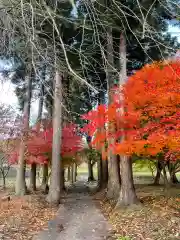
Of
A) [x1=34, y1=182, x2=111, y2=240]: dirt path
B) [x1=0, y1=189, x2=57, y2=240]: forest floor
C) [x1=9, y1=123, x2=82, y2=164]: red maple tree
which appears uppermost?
[x1=9, y1=123, x2=82, y2=164]: red maple tree

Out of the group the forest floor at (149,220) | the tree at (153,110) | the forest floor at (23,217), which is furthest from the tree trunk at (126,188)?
the forest floor at (23,217)

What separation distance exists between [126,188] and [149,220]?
3.47 m

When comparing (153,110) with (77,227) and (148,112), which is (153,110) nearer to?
(148,112)

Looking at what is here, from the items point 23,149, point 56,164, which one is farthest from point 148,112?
point 23,149

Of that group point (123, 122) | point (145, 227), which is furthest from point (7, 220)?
point (123, 122)

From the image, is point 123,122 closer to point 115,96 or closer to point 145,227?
point 115,96

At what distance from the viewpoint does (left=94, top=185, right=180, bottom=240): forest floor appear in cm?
870

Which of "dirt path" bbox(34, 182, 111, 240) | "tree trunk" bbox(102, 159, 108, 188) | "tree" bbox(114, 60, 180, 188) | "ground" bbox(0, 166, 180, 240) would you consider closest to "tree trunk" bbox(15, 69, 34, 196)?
"ground" bbox(0, 166, 180, 240)

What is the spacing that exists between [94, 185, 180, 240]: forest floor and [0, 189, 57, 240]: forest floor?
243 centimetres

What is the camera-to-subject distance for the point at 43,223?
35.8ft

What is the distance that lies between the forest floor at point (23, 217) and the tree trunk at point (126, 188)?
296 cm

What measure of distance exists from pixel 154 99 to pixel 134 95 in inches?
45.2

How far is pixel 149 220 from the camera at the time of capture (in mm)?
10742

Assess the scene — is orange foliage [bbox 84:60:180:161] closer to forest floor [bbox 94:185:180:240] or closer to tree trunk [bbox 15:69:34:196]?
forest floor [bbox 94:185:180:240]
